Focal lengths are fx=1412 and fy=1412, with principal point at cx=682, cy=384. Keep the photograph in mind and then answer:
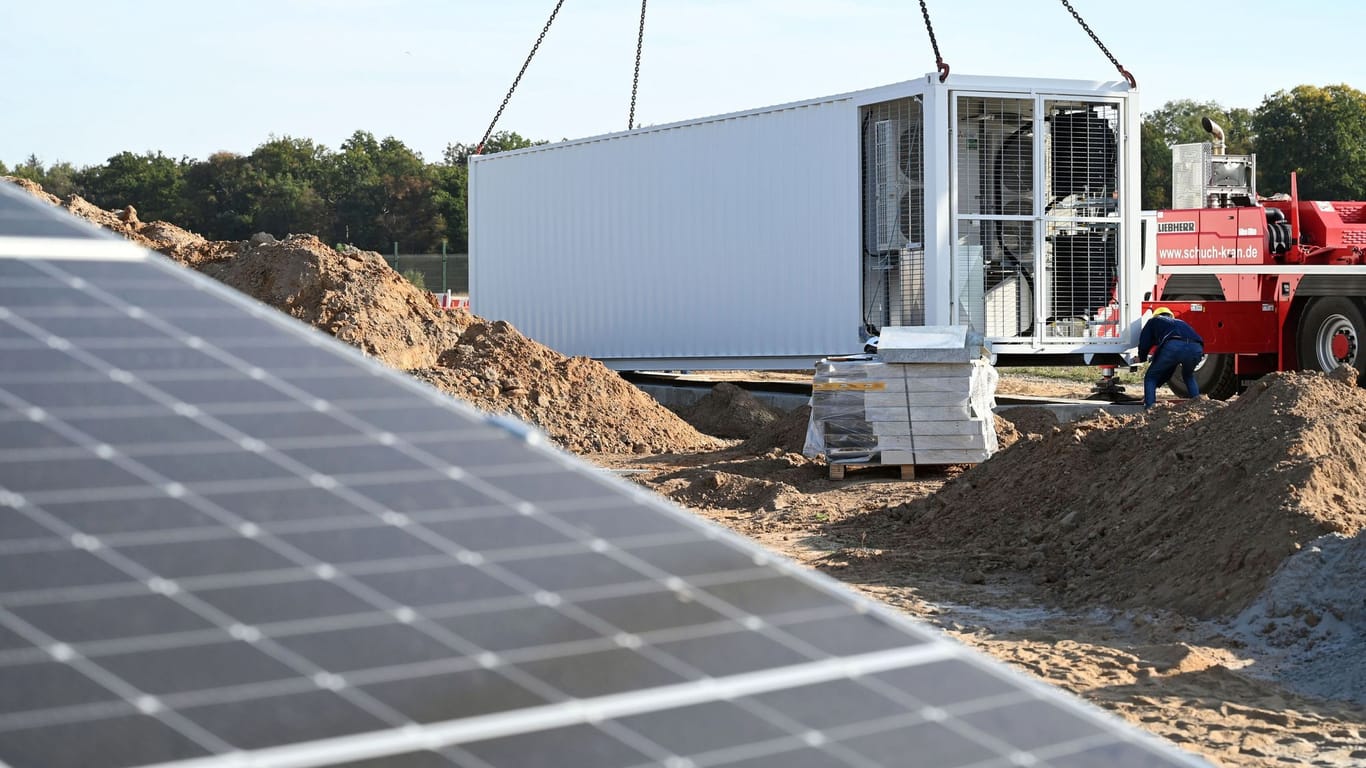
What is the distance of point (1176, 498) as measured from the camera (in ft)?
33.0

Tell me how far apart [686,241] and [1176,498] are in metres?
10.5

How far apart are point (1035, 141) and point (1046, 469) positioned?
19.4ft

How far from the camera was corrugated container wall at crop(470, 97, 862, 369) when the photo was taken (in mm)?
17609

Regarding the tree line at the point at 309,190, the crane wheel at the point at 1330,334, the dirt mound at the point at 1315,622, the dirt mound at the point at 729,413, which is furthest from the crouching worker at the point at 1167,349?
the tree line at the point at 309,190

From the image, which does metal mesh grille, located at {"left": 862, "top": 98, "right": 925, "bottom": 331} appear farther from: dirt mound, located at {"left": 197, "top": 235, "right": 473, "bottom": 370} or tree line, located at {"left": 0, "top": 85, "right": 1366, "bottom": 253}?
tree line, located at {"left": 0, "top": 85, "right": 1366, "bottom": 253}

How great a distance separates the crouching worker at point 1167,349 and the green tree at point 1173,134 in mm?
31523

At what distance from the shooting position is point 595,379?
18.6 meters

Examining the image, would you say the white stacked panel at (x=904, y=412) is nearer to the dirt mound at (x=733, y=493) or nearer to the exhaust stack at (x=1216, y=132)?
the dirt mound at (x=733, y=493)

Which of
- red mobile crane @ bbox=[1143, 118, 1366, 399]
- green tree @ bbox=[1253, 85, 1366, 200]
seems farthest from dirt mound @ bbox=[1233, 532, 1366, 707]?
green tree @ bbox=[1253, 85, 1366, 200]

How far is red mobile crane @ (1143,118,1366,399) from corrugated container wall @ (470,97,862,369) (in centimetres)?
442

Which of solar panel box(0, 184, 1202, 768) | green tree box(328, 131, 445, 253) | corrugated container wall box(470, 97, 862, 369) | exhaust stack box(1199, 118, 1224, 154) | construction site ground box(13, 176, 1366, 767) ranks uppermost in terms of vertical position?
green tree box(328, 131, 445, 253)

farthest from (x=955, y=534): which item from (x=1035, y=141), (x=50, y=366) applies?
(x=50, y=366)

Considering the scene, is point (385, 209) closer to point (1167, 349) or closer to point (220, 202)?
point (220, 202)

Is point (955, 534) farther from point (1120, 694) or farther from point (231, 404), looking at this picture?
point (231, 404)
